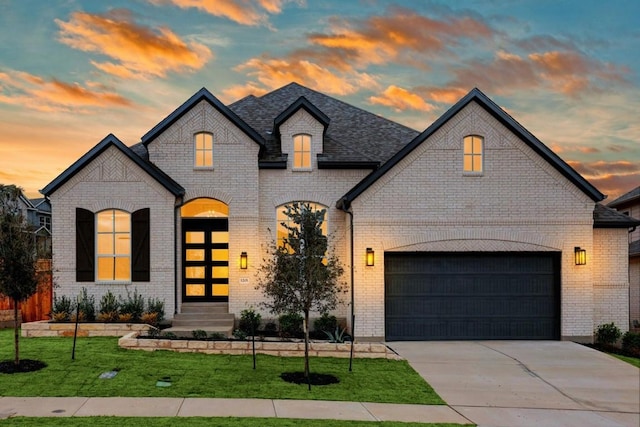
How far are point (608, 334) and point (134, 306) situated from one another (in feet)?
46.8

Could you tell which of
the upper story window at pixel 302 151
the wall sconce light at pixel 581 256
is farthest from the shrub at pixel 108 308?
the wall sconce light at pixel 581 256

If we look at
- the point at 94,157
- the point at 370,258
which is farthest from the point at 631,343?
the point at 94,157

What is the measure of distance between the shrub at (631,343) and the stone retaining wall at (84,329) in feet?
45.6

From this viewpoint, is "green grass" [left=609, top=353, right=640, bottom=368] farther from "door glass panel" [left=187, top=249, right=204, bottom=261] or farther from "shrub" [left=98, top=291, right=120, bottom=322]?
"shrub" [left=98, top=291, right=120, bottom=322]

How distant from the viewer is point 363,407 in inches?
384

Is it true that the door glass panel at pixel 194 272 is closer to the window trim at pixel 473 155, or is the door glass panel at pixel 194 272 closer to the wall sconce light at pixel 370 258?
the wall sconce light at pixel 370 258

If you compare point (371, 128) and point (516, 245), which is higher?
point (371, 128)

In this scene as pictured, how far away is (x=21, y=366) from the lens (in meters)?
11.9

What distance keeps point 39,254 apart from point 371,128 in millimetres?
13170

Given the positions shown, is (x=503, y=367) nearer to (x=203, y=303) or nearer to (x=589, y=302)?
(x=589, y=302)

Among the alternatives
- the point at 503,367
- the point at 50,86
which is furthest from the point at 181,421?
the point at 50,86

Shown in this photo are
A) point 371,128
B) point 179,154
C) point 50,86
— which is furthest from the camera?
point 371,128

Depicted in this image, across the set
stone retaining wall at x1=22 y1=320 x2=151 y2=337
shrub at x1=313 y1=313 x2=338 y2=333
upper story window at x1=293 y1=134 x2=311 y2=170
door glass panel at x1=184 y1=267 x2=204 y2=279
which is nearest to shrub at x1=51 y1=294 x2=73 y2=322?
stone retaining wall at x1=22 y1=320 x2=151 y2=337

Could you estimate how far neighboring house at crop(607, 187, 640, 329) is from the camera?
1008 inches
